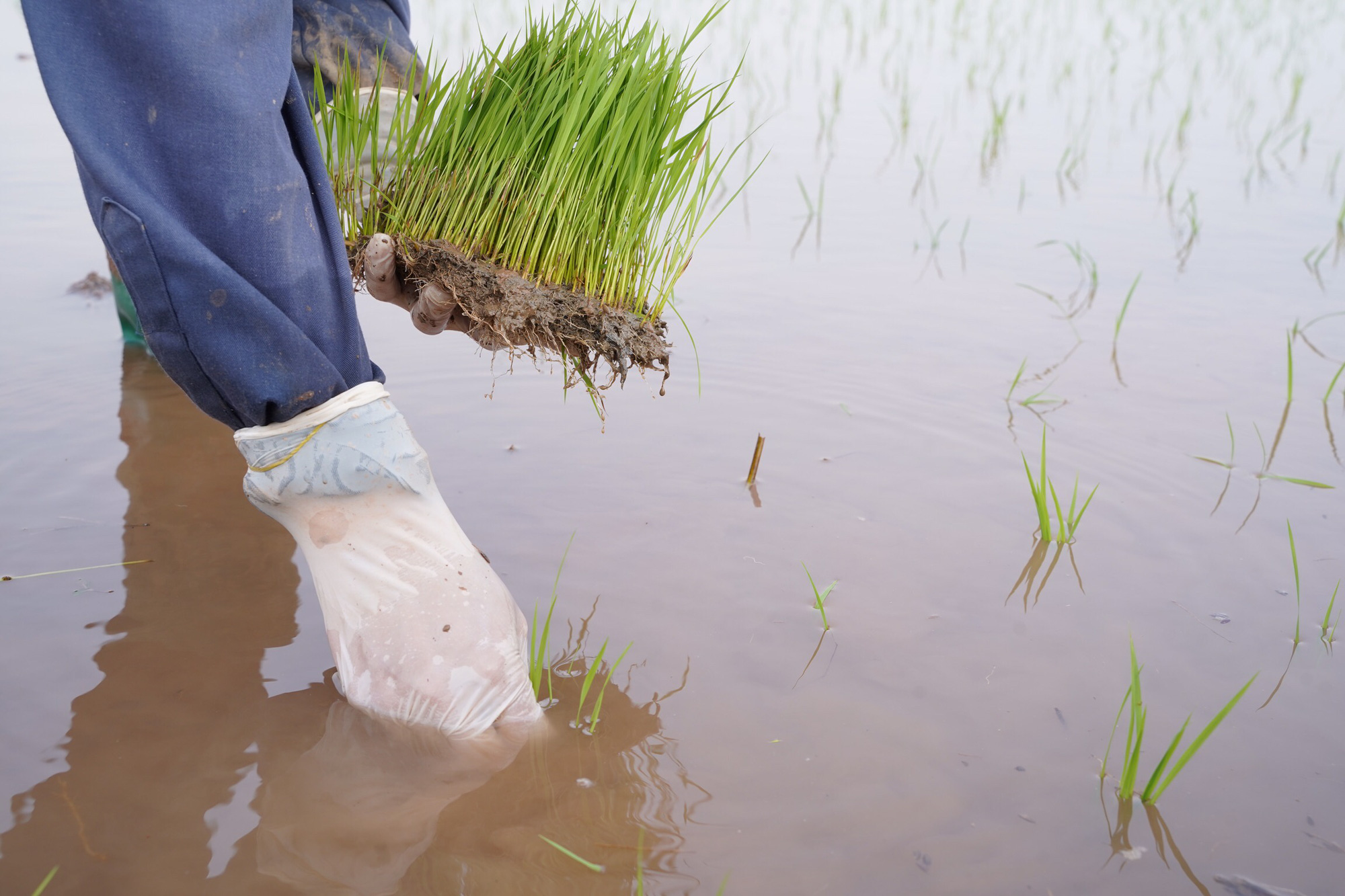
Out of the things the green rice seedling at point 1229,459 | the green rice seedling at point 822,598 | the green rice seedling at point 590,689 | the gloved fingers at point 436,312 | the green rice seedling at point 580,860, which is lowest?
the green rice seedling at point 580,860

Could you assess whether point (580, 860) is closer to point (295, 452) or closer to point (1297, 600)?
point (295, 452)

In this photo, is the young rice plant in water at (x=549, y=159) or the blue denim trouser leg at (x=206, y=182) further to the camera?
the young rice plant in water at (x=549, y=159)

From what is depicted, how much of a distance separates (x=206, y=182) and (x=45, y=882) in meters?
0.79

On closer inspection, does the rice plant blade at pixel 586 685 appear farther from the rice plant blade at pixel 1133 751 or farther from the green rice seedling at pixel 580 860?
the rice plant blade at pixel 1133 751

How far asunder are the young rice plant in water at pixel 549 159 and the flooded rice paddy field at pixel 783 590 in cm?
55

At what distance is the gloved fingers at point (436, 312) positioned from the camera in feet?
5.12

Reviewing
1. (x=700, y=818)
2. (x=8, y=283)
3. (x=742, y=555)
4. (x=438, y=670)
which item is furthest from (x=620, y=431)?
(x=8, y=283)

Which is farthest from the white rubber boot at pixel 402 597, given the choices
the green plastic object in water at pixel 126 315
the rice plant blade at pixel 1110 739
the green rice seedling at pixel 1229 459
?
the green rice seedling at pixel 1229 459

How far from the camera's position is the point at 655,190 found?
159cm

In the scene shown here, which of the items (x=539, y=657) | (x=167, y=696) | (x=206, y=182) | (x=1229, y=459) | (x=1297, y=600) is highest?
(x=206, y=182)

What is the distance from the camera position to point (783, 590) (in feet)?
5.51

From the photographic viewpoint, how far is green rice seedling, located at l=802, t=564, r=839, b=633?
60.2 inches

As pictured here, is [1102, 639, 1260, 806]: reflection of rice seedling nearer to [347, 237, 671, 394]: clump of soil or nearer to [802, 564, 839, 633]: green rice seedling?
[802, 564, 839, 633]: green rice seedling

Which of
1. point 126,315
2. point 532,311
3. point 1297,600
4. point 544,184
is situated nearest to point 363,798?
point 532,311
